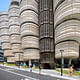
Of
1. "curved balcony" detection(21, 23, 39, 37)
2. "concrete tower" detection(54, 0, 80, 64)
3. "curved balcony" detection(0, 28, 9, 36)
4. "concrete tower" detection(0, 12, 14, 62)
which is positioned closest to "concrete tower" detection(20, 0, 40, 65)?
"curved balcony" detection(21, 23, 39, 37)

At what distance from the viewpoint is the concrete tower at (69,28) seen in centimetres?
3756

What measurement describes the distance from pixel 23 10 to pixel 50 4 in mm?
14401

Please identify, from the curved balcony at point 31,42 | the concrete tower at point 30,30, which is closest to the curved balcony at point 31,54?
the concrete tower at point 30,30

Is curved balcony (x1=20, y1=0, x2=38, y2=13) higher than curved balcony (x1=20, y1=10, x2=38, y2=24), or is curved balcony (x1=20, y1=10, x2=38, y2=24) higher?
curved balcony (x1=20, y1=0, x2=38, y2=13)

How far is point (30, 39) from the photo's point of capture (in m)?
57.8

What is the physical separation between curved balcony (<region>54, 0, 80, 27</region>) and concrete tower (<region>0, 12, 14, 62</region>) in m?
52.2

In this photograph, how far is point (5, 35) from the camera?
3573 inches

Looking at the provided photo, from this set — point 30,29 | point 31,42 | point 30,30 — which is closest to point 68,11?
point 30,30

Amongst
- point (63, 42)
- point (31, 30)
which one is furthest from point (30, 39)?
point (63, 42)

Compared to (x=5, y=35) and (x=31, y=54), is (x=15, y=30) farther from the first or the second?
(x=31, y=54)

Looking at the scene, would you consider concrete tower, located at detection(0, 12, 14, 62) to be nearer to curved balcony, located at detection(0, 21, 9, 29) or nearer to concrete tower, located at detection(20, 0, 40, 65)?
curved balcony, located at detection(0, 21, 9, 29)

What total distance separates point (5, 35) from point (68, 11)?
60794mm

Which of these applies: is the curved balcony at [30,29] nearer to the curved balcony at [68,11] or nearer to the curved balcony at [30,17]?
the curved balcony at [30,17]

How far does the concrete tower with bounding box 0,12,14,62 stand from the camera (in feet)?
288
